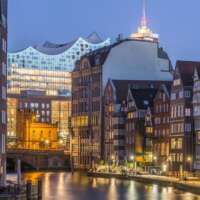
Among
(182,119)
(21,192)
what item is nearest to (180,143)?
(182,119)

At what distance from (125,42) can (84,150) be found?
22.4 meters

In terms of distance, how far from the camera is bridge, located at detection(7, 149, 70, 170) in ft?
473

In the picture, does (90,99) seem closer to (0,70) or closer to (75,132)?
(75,132)

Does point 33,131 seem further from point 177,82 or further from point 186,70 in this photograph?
Answer: point 186,70

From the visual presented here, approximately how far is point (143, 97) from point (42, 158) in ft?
101

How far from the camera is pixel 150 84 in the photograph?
139 metres

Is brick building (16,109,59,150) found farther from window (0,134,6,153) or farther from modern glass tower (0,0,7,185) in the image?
modern glass tower (0,0,7,185)

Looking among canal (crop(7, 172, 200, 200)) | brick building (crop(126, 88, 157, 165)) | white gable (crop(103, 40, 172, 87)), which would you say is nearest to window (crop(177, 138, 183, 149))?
canal (crop(7, 172, 200, 200))

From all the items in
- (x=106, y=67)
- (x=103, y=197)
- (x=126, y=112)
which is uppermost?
(x=106, y=67)

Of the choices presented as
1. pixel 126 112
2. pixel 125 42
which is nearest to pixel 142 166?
pixel 126 112

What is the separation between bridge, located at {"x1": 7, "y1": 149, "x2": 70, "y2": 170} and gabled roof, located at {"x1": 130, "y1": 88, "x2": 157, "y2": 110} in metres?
28.2

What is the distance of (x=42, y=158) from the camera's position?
148000mm

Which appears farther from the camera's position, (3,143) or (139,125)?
(139,125)

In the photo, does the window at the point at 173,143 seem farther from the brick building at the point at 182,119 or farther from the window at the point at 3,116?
the window at the point at 3,116
